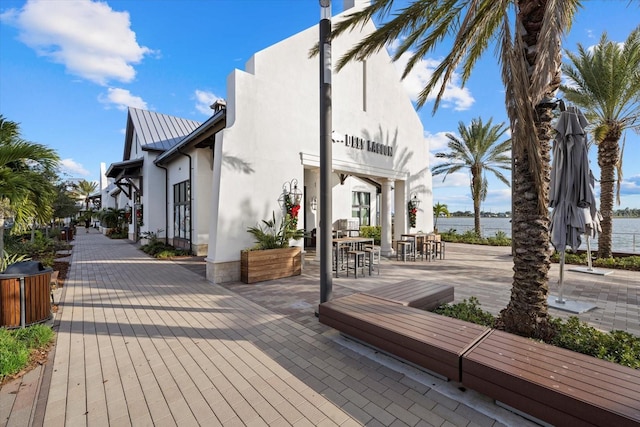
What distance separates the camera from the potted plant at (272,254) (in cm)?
733

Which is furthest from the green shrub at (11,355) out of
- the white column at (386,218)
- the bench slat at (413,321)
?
the white column at (386,218)

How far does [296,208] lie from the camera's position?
8516 millimetres

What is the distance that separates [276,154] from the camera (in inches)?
326

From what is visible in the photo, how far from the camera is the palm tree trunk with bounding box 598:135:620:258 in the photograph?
31.2 ft

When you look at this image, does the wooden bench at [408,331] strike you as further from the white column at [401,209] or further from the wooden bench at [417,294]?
the white column at [401,209]

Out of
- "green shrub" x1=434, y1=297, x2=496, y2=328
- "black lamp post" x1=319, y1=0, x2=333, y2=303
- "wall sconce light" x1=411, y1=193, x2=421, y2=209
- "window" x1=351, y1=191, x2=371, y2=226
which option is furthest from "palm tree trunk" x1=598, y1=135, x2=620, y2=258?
"window" x1=351, y1=191, x2=371, y2=226

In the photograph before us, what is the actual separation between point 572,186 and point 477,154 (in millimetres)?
14521

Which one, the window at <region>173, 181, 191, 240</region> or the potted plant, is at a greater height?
the window at <region>173, 181, 191, 240</region>

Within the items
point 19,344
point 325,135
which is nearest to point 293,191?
point 325,135

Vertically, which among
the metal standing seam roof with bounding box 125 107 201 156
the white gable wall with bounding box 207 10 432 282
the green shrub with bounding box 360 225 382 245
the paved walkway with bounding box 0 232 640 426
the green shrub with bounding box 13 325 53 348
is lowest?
the paved walkway with bounding box 0 232 640 426

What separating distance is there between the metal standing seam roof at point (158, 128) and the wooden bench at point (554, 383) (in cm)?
1714

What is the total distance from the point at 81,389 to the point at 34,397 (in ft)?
1.22

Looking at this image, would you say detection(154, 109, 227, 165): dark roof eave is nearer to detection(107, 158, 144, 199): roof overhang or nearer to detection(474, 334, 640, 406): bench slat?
detection(107, 158, 144, 199): roof overhang

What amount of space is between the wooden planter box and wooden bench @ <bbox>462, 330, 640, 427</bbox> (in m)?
5.62
